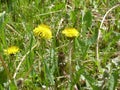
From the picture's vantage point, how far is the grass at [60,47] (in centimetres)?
128

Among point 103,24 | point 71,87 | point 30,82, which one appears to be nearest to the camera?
point 71,87

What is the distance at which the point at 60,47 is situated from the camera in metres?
1.60

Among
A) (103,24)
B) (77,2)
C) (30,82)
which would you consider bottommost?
(30,82)

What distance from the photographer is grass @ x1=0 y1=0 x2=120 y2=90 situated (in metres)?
1.28

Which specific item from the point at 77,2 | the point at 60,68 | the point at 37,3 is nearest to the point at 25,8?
the point at 37,3

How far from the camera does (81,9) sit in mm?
1998

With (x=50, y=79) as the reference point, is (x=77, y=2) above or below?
above

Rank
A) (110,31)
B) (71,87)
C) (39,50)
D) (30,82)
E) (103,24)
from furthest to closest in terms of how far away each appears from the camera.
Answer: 1. (103,24)
2. (110,31)
3. (39,50)
4. (30,82)
5. (71,87)

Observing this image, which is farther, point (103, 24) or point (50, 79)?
point (103, 24)

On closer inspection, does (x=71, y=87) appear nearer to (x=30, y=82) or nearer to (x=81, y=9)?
(x=30, y=82)

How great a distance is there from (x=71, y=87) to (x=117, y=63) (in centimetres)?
31

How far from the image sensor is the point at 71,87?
1.23m

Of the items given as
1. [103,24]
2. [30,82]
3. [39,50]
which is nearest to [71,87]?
[30,82]

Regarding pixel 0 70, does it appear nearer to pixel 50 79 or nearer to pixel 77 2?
pixel 50 79
